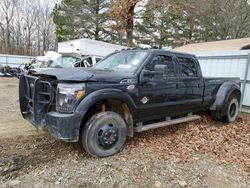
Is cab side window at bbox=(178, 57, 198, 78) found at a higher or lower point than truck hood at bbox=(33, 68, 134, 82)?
higher

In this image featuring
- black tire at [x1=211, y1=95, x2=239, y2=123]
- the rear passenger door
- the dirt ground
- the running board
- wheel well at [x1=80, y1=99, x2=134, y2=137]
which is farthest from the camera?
black tire at [x1=211, y1=95, x2=239, y2=123]

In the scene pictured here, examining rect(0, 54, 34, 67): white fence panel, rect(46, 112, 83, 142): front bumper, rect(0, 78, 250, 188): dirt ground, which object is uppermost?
rect(0, 54, 34, 67): white fence panel

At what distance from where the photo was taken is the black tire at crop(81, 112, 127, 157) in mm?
4148

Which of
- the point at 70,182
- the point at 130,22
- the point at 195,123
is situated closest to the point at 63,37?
the point at 130,22

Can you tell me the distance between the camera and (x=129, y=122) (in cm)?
467

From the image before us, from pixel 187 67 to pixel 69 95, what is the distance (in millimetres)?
3081

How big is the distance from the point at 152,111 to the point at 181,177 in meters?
1.51

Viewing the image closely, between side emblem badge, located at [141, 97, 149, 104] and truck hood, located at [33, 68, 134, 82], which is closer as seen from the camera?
truck hood, located at [33, 68, 134, 82]

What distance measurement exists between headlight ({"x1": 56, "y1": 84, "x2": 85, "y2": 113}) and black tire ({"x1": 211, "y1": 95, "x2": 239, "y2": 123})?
4.26 meters

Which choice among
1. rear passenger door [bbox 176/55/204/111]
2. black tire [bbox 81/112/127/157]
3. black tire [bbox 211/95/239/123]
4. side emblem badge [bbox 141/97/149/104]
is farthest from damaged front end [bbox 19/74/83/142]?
black tire [bbox 211/95/239/123]

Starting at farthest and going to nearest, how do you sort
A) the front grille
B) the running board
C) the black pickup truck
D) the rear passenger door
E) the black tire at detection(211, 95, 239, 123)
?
the black tire at detection(211, 95, 239, 123) < the rear passenger door < the running board < the front grille < the black pickup truck

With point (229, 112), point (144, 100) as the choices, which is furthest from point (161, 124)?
point (229, 112)

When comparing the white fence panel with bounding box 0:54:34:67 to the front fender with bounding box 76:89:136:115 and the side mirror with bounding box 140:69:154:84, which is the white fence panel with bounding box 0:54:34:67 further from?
the front fender with bounding box 76:89:136:115

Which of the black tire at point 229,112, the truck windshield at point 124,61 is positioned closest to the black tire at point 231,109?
the black tire at point 229,112
